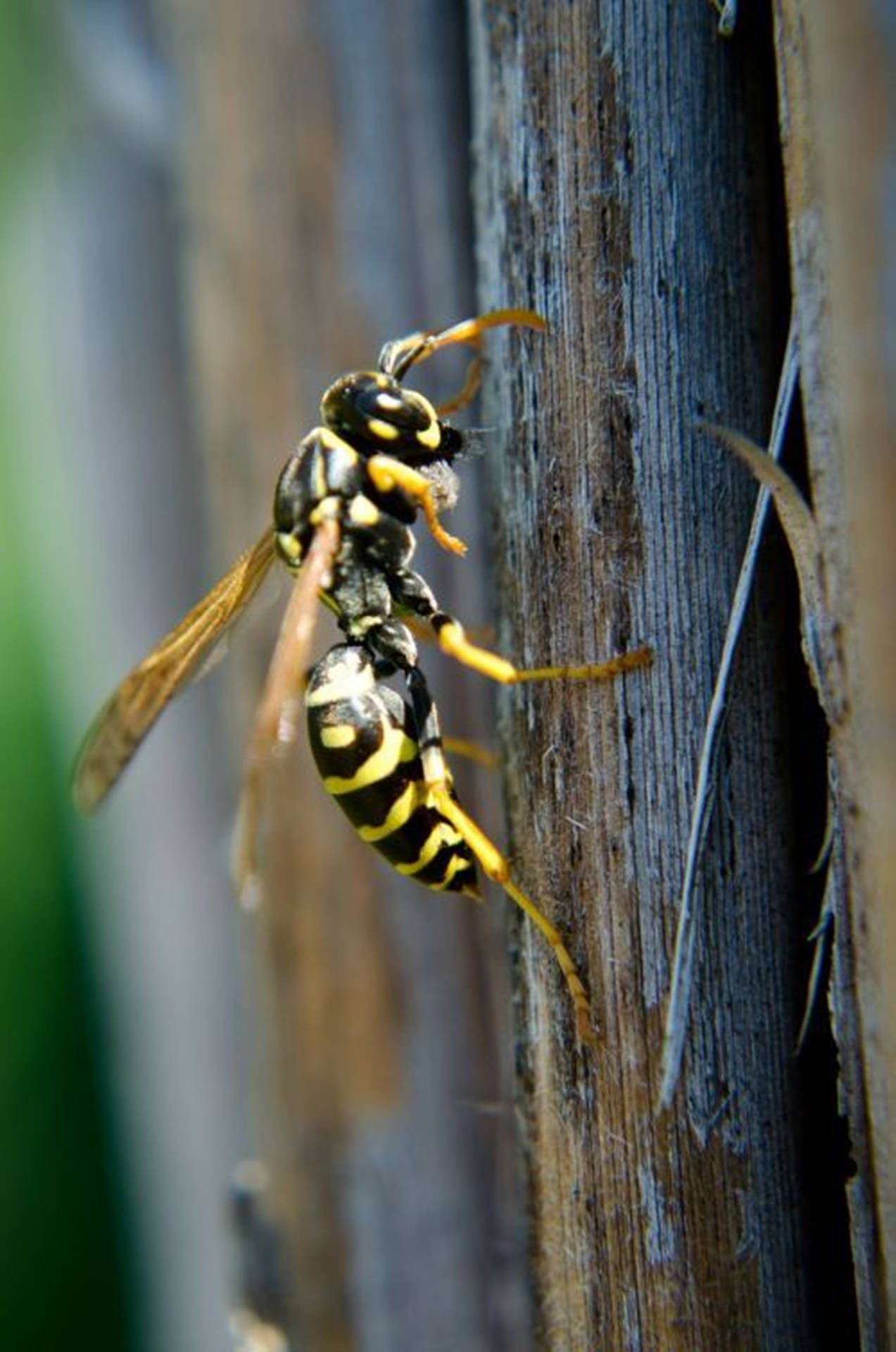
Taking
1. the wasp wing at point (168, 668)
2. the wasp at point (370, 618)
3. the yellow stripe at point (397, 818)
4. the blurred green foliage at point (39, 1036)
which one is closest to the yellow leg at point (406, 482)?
the wasp at point (370, 618)

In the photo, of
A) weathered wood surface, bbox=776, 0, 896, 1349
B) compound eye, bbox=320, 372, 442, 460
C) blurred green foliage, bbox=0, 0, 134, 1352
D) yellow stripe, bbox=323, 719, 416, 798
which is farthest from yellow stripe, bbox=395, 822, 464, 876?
blurred green foliage, bbox=0, 0, 134, 1352

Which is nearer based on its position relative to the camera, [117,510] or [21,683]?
[117,510]

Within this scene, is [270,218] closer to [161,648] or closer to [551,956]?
[161,648]

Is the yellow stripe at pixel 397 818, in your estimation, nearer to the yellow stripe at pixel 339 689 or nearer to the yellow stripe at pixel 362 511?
the yellow stripe at pixel 339 689

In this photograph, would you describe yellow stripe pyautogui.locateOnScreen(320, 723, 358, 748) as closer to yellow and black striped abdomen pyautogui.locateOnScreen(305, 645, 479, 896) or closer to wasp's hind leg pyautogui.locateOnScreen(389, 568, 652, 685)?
yellow and black striped abdomen pyautogui.locateOnScreen(305, 645, 479, 896)

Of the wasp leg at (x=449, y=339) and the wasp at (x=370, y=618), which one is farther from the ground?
the wasp leg at (x=449, y=339)

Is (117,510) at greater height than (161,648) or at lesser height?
greater

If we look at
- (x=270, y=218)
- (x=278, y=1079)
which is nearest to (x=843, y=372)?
(x=270, y=218)
